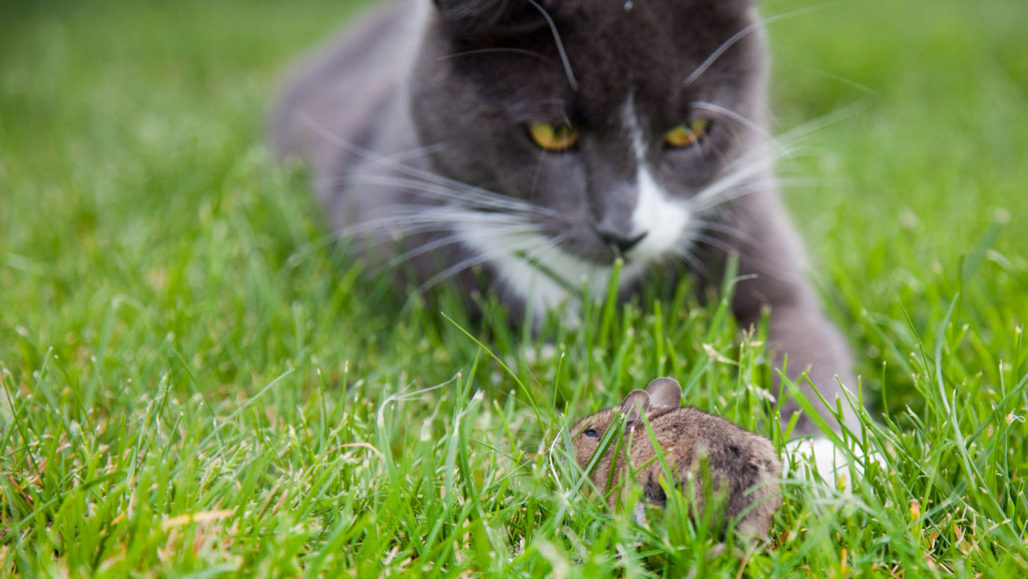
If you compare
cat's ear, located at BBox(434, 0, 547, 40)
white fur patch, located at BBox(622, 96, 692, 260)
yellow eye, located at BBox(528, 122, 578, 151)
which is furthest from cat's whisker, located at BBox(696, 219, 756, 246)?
cat's ear, located at BBox(434, 0, 547, 40)

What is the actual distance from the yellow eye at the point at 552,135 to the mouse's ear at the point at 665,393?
579 millimetres

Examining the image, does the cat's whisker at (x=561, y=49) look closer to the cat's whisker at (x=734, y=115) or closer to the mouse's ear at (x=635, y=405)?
the cat's whisker at (x=734, y=115)

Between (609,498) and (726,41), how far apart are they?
999mm

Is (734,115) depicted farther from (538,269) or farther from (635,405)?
(635,405)

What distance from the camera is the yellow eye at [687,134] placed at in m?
1.66

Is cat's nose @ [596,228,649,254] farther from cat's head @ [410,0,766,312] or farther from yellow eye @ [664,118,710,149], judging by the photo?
yellow eye @ [664,118,710,149]

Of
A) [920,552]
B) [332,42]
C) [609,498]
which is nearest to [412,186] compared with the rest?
[609,498]

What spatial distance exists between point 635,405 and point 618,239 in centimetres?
45

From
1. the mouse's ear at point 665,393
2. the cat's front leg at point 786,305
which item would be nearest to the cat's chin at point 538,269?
the cat's front leg at point 786,305

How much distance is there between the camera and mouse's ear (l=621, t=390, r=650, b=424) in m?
1.22

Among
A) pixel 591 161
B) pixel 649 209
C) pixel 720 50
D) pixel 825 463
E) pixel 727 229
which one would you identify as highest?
pixel 720 50

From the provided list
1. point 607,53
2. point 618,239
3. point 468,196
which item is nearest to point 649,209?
point 618,239

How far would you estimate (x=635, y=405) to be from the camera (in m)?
1.22

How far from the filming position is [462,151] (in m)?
1.77
